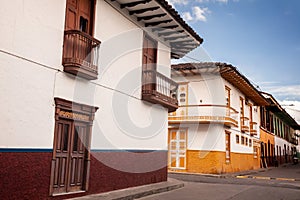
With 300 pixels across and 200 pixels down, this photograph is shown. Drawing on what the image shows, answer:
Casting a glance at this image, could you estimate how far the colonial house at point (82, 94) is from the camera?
628 cm

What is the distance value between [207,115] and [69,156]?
11.5 meters

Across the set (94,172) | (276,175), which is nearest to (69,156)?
(94,172)

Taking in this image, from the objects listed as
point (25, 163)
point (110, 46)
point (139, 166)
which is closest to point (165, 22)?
point (110, 46)

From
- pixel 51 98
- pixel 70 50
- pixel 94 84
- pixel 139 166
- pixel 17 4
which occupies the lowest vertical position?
pixel 139 166

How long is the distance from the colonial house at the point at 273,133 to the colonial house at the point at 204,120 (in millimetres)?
9970

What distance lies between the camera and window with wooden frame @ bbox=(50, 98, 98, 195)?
729cm

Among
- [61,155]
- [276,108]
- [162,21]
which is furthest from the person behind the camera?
[276,108]

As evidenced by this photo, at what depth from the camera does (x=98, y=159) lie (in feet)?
28.3

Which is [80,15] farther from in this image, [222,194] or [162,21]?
[222,194]

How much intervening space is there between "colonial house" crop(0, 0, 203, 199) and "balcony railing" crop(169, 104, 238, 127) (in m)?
6.09

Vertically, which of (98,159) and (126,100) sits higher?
(126,100)

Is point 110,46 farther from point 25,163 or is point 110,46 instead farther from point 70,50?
point 25,163

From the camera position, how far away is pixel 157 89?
37.4 ft

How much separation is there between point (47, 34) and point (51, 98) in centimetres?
138
